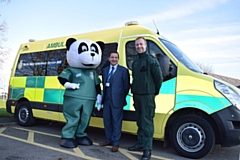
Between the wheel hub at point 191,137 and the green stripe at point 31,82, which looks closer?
the wheel hub at point 191,137

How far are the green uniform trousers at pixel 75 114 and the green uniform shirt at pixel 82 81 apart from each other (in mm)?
94

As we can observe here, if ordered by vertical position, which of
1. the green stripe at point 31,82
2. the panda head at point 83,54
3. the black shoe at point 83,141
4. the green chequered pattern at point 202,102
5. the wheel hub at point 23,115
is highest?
the panda head at point 83,54

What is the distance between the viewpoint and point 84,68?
4637mm

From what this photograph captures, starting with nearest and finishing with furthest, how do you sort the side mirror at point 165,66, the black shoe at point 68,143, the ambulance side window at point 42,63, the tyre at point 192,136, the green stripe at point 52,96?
the tyre at point 192,136
the side mirror at point 165,66
the black shoe at point 68,143
the green stripe at point 52,96
the ambulance side window at point 42,63

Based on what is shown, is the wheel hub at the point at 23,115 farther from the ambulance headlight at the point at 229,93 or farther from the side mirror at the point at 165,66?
the ambulance headlight at the point at 229,93

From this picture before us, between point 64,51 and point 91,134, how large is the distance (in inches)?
82.9

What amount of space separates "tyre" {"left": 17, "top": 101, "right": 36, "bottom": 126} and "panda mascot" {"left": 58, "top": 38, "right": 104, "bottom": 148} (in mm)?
2365

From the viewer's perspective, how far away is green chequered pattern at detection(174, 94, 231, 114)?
12.5ft

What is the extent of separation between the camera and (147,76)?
373 cm

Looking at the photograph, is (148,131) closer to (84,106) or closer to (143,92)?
(143,92)

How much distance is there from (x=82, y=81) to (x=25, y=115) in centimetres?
292

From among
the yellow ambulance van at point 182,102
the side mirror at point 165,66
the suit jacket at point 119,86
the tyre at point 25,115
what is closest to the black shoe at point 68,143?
the yellow ambulance van at point 182,102

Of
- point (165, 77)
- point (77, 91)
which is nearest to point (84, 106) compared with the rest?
point (77, 91)

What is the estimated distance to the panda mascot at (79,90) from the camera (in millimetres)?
4453
